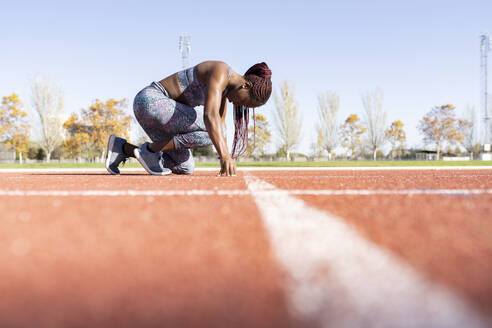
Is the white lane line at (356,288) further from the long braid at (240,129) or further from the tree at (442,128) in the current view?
the tree at (442,128)

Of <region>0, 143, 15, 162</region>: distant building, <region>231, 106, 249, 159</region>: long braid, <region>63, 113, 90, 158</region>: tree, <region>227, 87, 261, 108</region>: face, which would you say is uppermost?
<region>63, 113, 90, 158</region>: tree

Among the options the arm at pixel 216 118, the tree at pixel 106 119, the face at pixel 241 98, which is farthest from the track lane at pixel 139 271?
the tree at pixel 106 119

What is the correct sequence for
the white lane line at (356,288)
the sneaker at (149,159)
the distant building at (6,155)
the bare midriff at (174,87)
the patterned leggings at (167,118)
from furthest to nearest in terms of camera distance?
the distant building at (6,155)
the sneaker at (149,159)
the bare midriff at (174,87)
the patterned leggings at (167,118)
the white lane line at (356,288)

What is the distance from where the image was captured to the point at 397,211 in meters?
1.32

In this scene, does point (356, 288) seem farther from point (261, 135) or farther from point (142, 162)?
point (261, 135)

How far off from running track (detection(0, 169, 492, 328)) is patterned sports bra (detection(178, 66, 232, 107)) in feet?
8.20

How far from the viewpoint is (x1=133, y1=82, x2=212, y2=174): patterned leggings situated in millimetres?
3625

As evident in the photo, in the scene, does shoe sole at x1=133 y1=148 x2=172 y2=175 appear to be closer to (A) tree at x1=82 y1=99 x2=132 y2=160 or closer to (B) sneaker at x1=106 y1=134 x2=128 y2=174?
(B) sneaker at x1=106 y1=134 x2=128 y2=174

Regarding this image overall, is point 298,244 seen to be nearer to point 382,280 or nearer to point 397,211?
point 382,280

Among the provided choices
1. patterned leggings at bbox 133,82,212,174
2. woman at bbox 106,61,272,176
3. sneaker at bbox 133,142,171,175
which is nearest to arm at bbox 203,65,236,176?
woman at bbox 106,61,272,176

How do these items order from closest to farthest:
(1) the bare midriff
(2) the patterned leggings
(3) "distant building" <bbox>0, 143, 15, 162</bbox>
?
1. (2) the patterned leggings
2. (1) the bare midriff
3. (3) "distant building" <bbox>0, 143, 15, 162</bbox>

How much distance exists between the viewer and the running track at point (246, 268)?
498mm

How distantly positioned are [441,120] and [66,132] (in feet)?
125

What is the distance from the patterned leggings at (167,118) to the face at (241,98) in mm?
416
